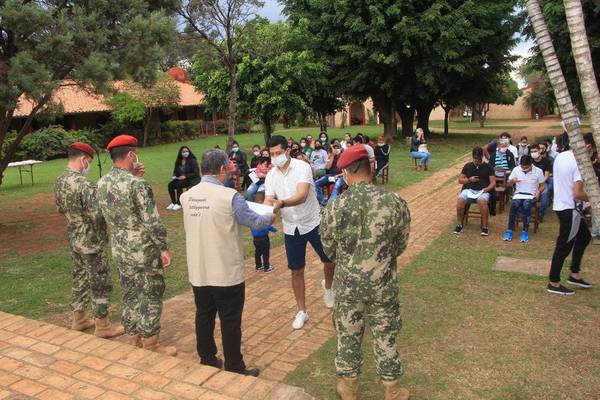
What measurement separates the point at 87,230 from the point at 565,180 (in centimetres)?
501

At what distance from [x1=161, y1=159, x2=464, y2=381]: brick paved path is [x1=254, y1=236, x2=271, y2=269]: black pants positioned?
17 cm

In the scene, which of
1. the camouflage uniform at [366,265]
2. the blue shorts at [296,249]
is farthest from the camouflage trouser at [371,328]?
the blue shorts at [296,249]

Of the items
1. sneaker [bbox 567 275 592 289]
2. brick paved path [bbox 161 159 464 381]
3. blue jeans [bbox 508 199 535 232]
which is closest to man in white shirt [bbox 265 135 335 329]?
brick paved path [bbox 161 159 464 381]

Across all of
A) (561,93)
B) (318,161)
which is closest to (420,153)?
(318,161)

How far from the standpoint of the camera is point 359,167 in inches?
138

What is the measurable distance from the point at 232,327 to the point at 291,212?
1.44 metres

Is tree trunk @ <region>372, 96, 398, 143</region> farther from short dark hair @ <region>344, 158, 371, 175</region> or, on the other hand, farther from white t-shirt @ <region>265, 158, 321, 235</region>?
short dark hair @ <region>344, 158, 371, 175</region>

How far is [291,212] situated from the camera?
16.4ft

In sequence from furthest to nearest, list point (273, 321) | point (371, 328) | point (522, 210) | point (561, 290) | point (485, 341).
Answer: point (522, 210) → point (561, 290) → point (273, 321) → point (485, 341) → point (371, 328)

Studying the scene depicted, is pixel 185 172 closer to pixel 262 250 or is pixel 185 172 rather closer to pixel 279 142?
pixel 262 250

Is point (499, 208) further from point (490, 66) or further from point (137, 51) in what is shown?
point (490, 66)

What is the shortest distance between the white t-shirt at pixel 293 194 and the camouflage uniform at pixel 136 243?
1.26 meters

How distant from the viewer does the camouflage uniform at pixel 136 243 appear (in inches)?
165

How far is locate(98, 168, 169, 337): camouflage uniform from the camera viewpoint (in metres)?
4.20
